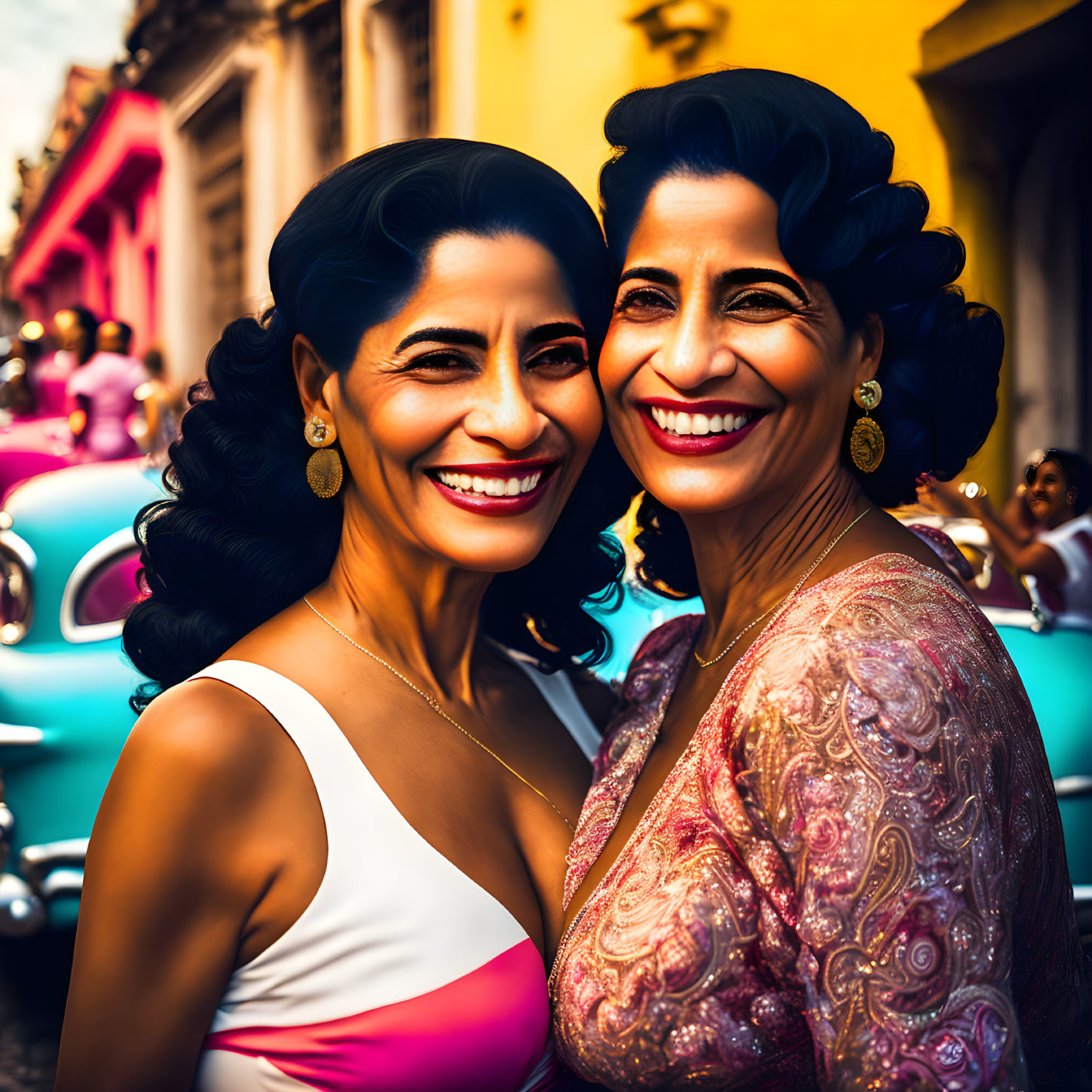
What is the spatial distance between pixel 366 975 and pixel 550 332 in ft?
3.43

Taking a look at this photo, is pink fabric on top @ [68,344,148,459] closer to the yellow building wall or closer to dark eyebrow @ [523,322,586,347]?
the yellow building wall

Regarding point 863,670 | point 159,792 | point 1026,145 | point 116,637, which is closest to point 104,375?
point 116,637

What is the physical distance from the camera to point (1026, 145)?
483cm

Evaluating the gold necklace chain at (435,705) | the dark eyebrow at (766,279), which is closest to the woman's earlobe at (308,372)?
the gold necklace chain at (435,705)

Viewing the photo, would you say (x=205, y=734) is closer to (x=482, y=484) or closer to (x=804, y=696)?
(x=482, y=484)

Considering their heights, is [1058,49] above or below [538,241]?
above

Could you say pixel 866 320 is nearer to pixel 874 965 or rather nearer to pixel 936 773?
pixel 936 773

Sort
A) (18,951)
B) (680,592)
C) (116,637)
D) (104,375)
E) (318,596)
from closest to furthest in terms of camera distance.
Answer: (318,596) → (680,592) → (116,637) → (18,951) → (104,375)

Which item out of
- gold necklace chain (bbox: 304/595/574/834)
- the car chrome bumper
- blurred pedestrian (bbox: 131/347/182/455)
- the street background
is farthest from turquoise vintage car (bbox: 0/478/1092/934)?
blurred pedestrian (bbox: 131/347/182/455)

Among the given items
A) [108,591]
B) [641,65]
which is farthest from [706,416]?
[641,65]

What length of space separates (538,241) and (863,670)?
35.0 inches

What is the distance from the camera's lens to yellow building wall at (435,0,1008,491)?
4777 mm

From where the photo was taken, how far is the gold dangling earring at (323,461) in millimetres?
1886

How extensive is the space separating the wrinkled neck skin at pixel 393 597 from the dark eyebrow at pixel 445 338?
35cm
